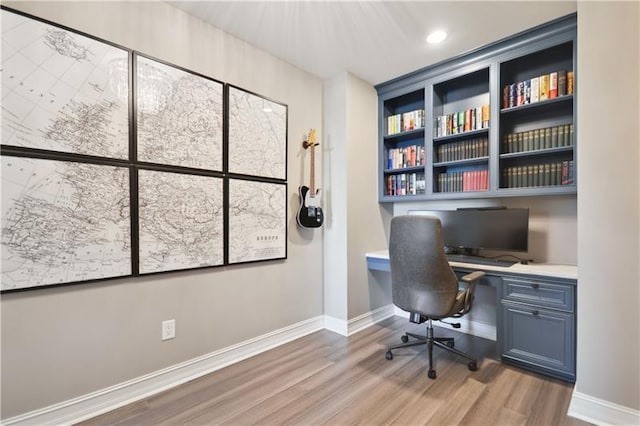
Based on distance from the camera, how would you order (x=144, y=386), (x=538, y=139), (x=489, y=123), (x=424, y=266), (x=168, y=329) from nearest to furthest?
(x=144, y=386) → (x=168, y=329) → (x=424, y=266) → (x=538, y=139) → (x=489, y=123)

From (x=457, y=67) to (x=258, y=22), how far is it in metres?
1.77

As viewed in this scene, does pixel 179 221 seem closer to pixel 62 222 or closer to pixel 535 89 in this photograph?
pixel 62 222

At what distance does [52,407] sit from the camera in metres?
1.54

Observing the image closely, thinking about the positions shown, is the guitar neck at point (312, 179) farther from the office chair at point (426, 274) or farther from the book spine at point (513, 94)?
the book spine at point (513, 94)

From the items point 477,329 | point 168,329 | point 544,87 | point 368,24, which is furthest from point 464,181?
point 168,329

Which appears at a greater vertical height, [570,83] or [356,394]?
[570,83]

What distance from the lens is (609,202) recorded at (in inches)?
62.9

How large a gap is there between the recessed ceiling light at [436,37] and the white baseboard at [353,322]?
2.53m

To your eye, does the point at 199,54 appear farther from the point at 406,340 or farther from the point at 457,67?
the point at 406,340

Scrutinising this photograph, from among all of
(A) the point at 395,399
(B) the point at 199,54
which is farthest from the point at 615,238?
(B) the point at 199,54

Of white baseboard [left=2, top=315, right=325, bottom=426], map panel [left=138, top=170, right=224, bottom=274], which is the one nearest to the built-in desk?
white baseboard [left=2, top=315, right=325, bottom=426]

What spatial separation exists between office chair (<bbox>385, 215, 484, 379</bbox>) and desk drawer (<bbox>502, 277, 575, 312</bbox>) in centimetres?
25

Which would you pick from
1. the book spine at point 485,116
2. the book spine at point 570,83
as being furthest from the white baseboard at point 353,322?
the book spine at point 570,83

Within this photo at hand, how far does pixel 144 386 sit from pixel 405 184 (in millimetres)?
2757
